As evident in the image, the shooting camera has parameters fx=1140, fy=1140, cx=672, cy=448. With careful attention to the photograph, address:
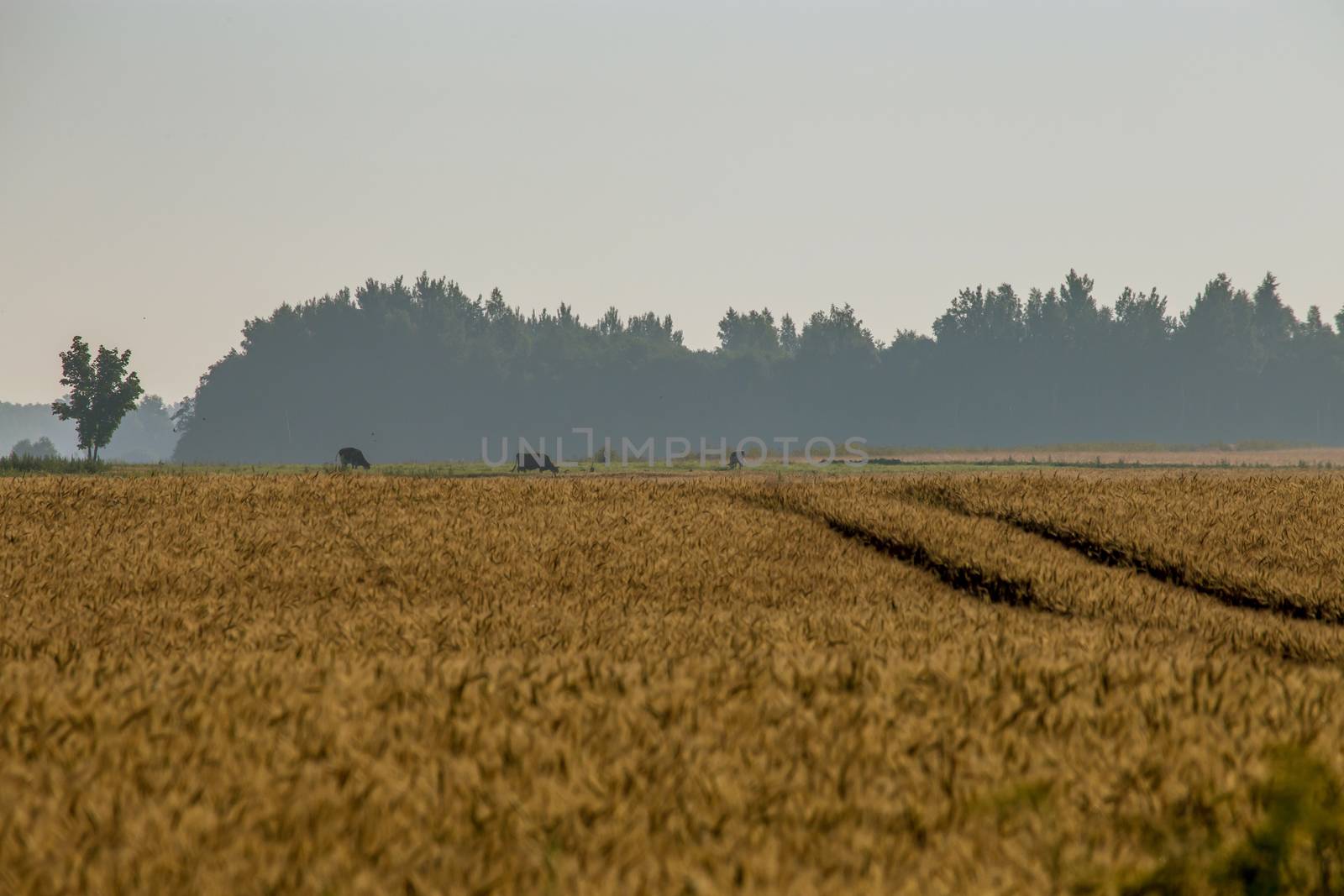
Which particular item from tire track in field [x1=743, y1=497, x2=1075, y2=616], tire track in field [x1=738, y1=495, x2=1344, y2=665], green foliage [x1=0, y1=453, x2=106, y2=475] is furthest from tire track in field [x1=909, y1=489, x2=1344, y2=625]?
green foliage [x1=0, y1=453, x2=106, y2=475]

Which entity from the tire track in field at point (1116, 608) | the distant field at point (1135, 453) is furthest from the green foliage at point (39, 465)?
the distant field at point (1135, 453)

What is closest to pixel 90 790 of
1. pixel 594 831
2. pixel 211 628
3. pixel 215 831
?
pixel 215 831

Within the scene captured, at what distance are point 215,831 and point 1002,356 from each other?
435 ft

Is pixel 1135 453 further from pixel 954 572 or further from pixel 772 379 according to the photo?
pixel 954 572

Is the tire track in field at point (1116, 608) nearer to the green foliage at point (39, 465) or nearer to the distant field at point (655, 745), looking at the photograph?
the distant field at point (655, 745)

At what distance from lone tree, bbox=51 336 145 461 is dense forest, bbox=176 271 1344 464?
59332 millimetres

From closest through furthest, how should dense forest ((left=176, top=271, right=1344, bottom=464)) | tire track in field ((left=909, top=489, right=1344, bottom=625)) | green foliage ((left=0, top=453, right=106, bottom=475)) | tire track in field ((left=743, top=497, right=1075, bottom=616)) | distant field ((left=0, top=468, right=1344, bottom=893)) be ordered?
distant field ((left=0, top=468, right=1344, bottom=893))
tire track in field ((left=909, top=489, right=1344, bottom=625))
tire track in field ((left=743, top=497, right=1075, bottom=616))
green foliage ((left=0, top=453, right=106, bottom=475))
dense forest ((left=176, top=271, right=1344, bottom=464))

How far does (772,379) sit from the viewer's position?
142 metres

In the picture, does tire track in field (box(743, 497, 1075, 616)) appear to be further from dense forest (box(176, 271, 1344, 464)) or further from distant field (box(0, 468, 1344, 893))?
dense forest (box(176, 271, 1344, 464))

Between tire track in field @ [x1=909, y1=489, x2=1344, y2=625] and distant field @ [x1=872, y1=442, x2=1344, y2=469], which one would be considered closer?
tire track in field @ [x1=909, y1=489, x2=1344, y2=625]

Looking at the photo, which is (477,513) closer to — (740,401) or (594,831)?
(594,831)

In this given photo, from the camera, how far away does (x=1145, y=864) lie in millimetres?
3920

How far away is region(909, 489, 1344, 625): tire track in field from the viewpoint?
12453mm

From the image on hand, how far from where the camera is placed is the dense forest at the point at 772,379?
406 ft
